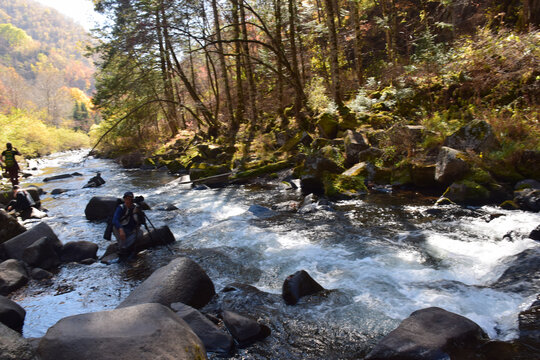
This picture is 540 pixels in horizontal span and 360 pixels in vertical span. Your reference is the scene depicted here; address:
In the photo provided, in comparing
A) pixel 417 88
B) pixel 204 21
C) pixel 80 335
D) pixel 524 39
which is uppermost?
pixel 204 21

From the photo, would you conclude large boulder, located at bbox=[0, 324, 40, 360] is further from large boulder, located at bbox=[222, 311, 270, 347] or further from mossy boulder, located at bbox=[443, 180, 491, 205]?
mossy boulder, located at bbox=[443, 180, 491, 205]

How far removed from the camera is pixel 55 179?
21.4 metres

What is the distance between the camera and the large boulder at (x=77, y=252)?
7.57 metres

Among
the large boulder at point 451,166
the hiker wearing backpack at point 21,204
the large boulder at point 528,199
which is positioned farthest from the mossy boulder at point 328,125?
the hiker wearing backpack at point 21,204

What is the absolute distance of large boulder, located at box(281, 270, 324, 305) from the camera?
4948 millimetres

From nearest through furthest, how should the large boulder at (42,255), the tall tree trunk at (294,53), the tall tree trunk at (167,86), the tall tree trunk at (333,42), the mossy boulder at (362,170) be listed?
the large boulder at (42,255) → the mossy boulder at (362,170) → the tall tree trunk at (333,42) → the tall tree trunk at (294,53) → the tall tree trunk at (167,86)

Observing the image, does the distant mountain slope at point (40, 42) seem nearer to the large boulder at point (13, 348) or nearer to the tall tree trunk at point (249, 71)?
the tall tree trunk at point (249, 71)

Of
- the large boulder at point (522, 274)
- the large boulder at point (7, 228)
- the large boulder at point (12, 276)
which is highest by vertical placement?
the large boulder at point (7, 228)

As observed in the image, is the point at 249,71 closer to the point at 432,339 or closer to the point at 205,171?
the point at 205,171

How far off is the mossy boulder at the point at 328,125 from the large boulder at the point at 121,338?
458 inches

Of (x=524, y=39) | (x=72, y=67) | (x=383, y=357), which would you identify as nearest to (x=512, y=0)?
(x=524, y=39)

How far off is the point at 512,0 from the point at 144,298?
20979 mm

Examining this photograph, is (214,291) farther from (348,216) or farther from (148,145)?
(148,145)

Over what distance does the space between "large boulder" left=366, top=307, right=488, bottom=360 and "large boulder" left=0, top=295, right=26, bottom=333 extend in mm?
4837
